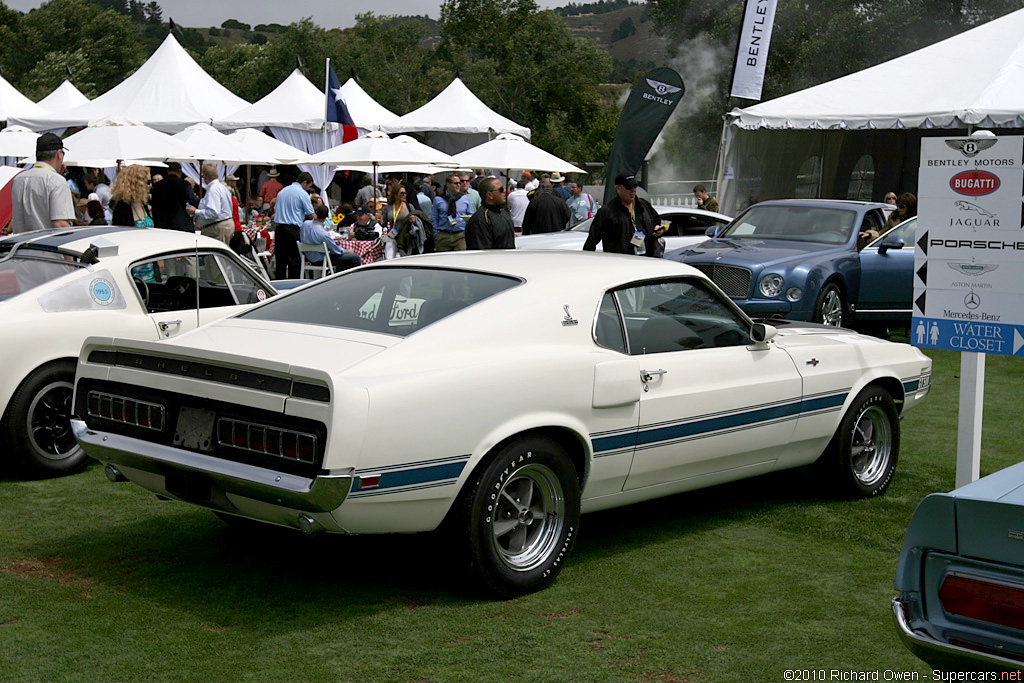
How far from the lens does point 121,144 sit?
1688 centimetres

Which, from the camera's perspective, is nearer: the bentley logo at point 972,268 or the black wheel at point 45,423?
the bentley logo at point 972,268

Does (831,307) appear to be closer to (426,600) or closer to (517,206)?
(426,600)

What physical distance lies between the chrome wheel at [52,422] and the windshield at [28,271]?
0.62m

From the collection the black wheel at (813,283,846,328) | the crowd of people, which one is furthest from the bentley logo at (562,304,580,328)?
the black wheel at (813,283,846,328)

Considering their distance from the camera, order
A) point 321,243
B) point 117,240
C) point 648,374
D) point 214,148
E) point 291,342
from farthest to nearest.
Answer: point 214,148, point 321,243, point 117,240, point 648,374, point 291,342

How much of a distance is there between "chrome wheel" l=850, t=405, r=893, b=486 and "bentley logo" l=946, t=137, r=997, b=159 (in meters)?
1.54

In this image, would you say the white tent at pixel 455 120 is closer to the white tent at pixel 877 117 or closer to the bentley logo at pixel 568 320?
the white tent at pixel 877 117

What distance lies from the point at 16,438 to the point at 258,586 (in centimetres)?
236

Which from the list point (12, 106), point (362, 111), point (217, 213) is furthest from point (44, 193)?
point (362, 111)

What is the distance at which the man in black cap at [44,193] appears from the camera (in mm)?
8797

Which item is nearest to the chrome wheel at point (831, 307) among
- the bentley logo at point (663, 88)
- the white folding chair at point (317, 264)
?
the bentley logo at point (663, 88)

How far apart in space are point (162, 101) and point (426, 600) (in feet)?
84.4

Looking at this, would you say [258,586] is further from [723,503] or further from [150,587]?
[723,503]

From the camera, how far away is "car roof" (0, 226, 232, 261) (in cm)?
689
